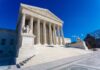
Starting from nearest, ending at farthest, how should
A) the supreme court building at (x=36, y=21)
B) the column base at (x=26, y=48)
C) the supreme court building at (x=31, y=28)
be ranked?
the column base at (x=26, y=48) < the supreme court building at (x=31, y=28) < the supreme court building at (x=36, y=21)

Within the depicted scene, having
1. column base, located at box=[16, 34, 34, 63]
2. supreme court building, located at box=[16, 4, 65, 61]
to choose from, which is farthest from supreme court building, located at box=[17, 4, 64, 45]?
column base, located at box=[16, 34, 34, 63]

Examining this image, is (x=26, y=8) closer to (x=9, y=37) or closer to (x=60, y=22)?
(x=9, y=37)

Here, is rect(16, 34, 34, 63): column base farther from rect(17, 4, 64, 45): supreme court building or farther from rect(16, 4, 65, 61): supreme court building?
rect(17, 4, 64, 45): supreme court building

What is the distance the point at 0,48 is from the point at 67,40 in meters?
38.7

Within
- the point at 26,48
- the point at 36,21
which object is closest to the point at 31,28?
the point at 36,21

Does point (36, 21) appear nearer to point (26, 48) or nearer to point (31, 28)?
point (31, 28)

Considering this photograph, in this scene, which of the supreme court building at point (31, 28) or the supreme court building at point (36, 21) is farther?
the supreme court building at point (36, 21)

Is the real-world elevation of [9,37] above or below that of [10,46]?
above

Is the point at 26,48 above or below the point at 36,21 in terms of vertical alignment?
below

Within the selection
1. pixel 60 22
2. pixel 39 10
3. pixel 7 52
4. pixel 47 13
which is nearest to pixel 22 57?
pixel 7 52

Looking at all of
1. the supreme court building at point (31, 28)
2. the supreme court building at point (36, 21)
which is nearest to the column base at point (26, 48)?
the supreme court building at point (31, 28)

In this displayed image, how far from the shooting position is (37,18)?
29141 millimetres

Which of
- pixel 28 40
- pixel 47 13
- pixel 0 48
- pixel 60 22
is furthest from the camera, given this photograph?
pixel 60 22

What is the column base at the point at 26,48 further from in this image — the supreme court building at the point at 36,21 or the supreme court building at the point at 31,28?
the supreme court building at the point at 36,21
